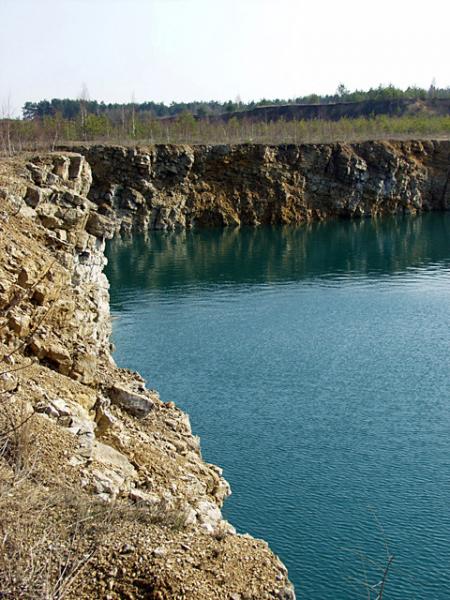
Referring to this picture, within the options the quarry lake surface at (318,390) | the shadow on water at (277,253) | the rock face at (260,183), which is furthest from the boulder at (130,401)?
the rock face at (260,183)

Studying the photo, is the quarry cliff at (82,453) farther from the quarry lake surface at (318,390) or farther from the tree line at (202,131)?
the tree line at (202,131)

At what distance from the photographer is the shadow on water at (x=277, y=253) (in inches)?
2425

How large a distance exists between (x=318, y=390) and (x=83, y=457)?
60.7 feet

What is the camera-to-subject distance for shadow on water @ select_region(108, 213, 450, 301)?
61.6 meters

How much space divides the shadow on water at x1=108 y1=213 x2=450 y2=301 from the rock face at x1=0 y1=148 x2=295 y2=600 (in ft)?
103

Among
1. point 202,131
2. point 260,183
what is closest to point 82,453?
point 260,183

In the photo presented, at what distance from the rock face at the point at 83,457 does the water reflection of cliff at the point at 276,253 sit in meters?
32.0

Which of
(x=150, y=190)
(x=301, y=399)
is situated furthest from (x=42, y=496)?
(x=150, y=190)

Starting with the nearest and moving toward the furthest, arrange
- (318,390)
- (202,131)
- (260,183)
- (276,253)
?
(318,390)
(276,253)
(260,183)
(202,131)

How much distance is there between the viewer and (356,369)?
3550 cm

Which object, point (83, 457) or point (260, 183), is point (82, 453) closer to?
point (83, 457)

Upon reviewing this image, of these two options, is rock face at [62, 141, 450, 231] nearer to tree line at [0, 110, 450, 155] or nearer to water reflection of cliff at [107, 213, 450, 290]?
water reflection of cliff at [107, 213, 450, 290]

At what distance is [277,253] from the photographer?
72250mm

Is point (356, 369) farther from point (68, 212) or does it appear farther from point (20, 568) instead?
point (20, 568)
